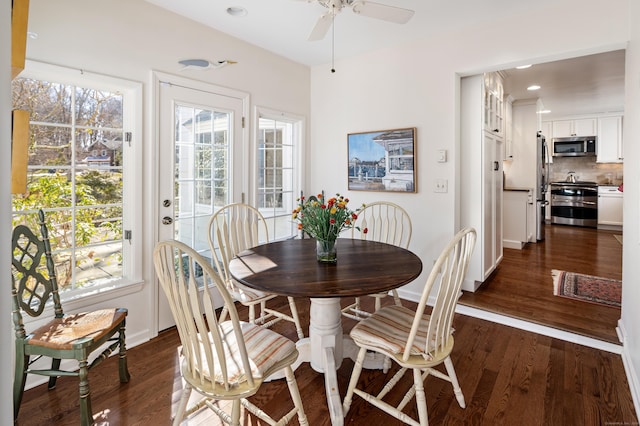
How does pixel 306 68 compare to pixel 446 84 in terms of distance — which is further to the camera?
pixel 306 68

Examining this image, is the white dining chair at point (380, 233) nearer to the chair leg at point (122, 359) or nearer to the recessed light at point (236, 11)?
the chair leg at point (122, 359)

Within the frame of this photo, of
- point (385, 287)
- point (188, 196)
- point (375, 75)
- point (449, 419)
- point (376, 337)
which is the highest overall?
point (375, 75)

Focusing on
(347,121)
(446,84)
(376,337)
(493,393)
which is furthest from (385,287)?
(347,121)

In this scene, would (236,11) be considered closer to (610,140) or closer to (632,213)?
(632,213)

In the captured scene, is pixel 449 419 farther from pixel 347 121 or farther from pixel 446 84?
pixel 347 121

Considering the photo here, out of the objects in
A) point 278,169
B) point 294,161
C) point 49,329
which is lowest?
point 49,329

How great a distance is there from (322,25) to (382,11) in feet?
1.30

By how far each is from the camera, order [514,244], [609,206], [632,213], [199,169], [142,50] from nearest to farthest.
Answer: [632,213] → [142,50] → [199,169] → [514,244] → [609,206]

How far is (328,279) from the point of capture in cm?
172

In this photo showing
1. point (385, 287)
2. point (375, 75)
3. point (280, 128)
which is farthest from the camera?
point (280, 128)

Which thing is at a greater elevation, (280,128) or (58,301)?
(280,128)

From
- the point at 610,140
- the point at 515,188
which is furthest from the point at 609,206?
the point at 515,188

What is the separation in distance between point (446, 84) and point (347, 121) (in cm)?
112

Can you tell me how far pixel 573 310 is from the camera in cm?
302
